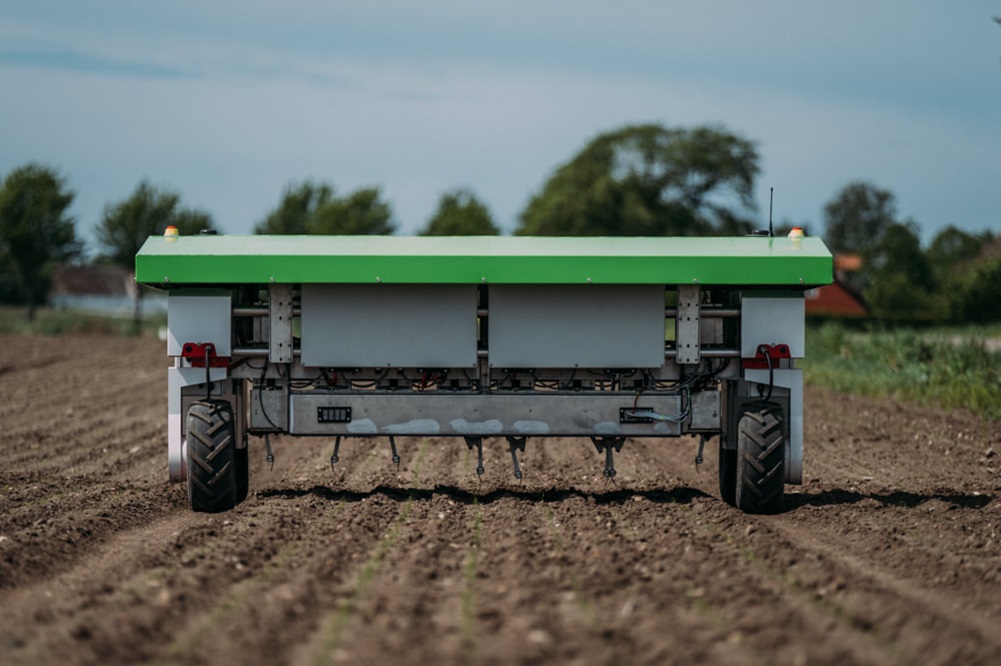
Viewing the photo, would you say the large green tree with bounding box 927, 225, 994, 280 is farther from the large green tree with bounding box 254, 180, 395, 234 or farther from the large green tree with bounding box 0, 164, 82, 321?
the large green tree with bounding box 0, 164, 82, 321

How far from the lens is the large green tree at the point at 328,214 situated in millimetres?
52562

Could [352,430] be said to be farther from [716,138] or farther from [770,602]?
[716,138]

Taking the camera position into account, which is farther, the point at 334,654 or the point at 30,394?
the point at 30,394

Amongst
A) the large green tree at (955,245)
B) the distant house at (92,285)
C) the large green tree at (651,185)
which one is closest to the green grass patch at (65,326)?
the large green tree at (651,185)

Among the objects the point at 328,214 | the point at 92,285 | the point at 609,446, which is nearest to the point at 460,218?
the point at 328,214

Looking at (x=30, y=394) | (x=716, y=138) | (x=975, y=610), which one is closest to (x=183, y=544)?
(x=975, y=610)

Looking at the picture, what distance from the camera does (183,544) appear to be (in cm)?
772

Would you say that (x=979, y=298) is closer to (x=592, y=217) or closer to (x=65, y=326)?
(x=592, y=217)

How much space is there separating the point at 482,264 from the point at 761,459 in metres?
2.44

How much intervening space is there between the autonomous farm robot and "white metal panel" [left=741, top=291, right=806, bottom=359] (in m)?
0.01

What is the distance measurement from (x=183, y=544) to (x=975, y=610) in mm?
4523

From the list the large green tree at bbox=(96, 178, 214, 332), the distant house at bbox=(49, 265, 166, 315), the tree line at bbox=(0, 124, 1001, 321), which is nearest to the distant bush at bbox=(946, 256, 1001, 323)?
the tree line at bbox=(0, 124, 1001, 321)

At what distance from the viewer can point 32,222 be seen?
47.4 meters

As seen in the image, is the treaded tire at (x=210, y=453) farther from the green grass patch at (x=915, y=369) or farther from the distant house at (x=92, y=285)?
the distant house at (x=92, y=285)
